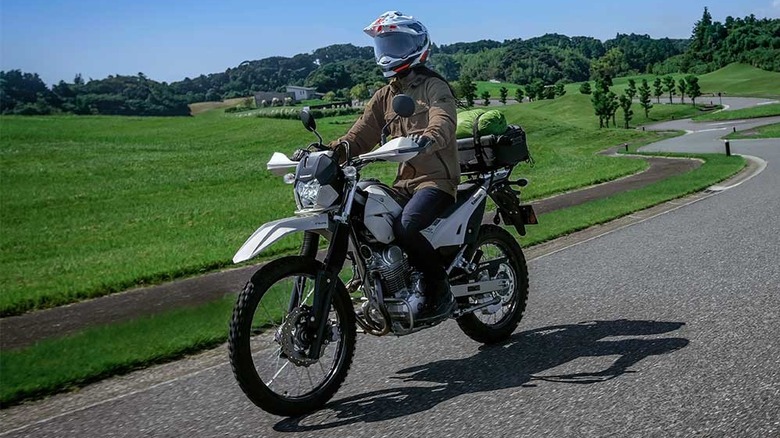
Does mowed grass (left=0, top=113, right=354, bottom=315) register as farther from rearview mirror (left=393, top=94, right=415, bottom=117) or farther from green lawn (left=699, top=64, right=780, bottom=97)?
green lawn (left=699, top=64, right=780, bottom=97)

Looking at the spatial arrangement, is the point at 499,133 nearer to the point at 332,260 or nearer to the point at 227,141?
the point at 332,260

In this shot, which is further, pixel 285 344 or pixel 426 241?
pixel 426 241

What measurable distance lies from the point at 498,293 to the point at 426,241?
1254 mm

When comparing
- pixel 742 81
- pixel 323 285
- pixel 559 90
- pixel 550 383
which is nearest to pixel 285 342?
pixel 323 285

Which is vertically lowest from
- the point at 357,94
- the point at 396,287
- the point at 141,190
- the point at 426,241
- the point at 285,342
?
the point at 141,190

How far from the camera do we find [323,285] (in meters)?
5.09

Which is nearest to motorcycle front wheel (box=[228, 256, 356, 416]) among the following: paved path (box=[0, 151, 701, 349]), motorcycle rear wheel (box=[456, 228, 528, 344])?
motorcycle rear wheel (box=[456, 228, 528, 344])

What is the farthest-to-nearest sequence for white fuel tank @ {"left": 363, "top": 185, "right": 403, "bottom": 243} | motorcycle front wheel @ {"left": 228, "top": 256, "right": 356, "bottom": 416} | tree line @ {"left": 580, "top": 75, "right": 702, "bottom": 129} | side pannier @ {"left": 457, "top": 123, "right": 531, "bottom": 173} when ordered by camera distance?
tree line @ {"left": 580, "top": 75, "right": 702, "bottom": 129}
side pannier @ {"left": 457, "top": 123, "right": 531, "bottom": 173}
white fuel tank @ {"left": 363, "top": 185, "right": 403, "bottom": 243}
motorcycle front wheel @ {"left": 228, "top": 256, "right": 356, "bottom": 416}

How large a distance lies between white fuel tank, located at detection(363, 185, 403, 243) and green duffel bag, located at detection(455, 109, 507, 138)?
1.31m

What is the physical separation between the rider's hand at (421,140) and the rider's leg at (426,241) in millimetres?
464

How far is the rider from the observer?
5.55 meters

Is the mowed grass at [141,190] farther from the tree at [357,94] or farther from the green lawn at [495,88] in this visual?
the green lawn at [495,88]

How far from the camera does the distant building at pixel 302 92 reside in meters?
74.9

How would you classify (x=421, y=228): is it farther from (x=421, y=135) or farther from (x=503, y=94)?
(x=503, y=94)
